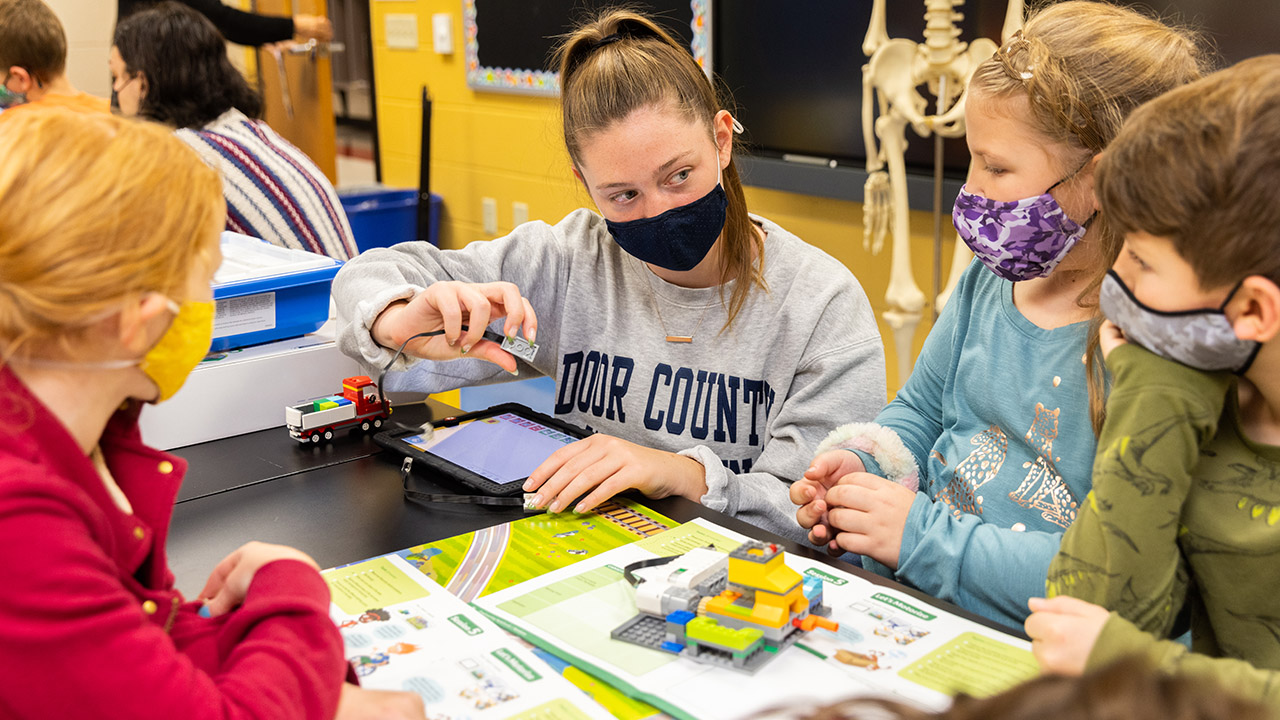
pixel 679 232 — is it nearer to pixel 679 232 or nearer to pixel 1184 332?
A: pixel 679 232

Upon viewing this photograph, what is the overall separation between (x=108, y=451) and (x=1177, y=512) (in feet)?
2.64

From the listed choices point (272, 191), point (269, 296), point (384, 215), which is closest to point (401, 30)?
point (384, 215)

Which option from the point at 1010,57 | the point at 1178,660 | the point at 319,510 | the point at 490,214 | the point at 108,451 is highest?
the point at 1010,57

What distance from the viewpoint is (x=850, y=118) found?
2799 millimetres

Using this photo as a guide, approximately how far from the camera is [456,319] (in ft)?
4.08

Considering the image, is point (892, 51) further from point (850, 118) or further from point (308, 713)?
point (308, 713)

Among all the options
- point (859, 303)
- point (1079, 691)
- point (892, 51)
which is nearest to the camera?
point (1079, 691)

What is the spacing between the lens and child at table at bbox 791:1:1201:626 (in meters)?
1.04

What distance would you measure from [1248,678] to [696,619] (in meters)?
0.39

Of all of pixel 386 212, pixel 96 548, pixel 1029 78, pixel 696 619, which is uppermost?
pixel 1029 78

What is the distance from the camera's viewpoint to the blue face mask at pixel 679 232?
1378mm

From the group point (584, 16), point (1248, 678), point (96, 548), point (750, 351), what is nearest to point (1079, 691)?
point (1248, 678)

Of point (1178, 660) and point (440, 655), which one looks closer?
point (1178, 660)

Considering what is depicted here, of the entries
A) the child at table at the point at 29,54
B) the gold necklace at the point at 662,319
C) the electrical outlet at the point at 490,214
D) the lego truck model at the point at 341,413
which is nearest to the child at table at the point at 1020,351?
the gold necklace at the point at 662,319
